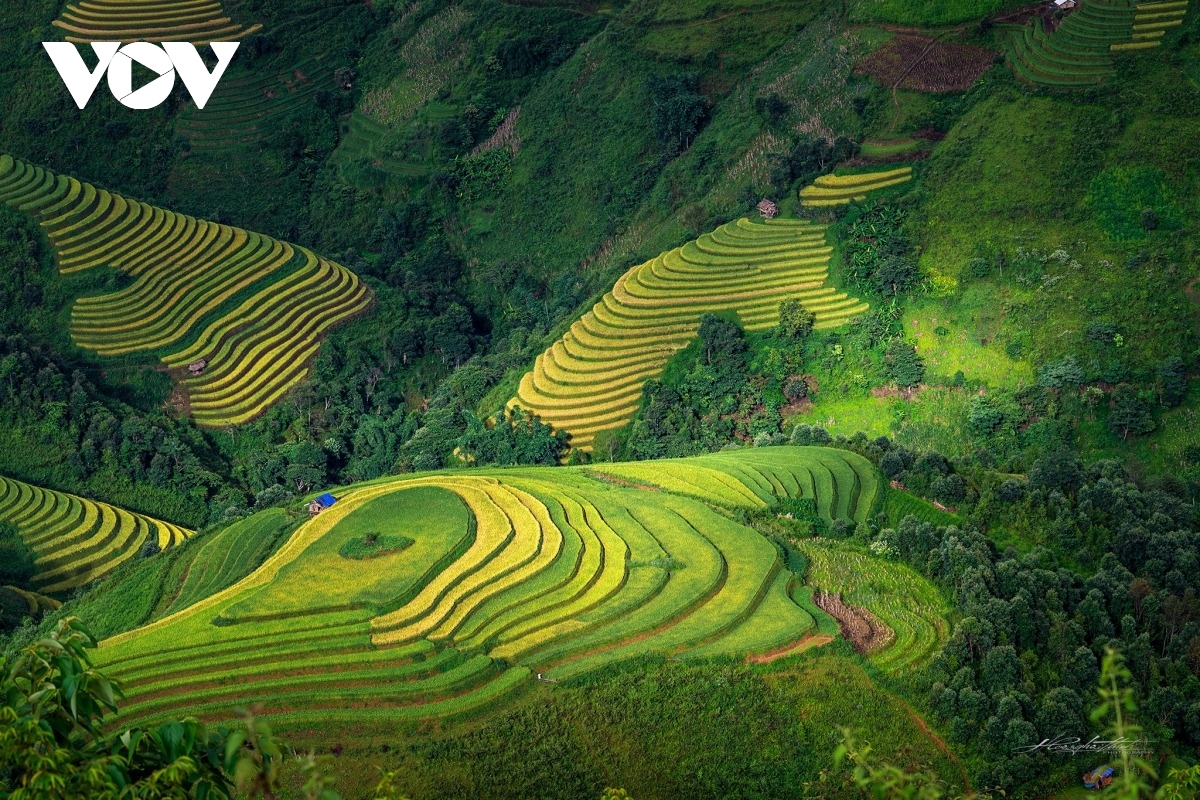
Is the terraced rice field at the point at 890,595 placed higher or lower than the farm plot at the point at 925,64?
lower

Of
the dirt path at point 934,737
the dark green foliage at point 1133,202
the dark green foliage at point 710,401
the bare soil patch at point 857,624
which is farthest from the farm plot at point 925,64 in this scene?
the dirt path at point 934,737

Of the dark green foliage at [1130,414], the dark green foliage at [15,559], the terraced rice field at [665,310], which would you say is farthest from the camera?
the terraced rice field at [665,310]

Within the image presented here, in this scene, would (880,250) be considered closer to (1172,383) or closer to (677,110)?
(1172,383)

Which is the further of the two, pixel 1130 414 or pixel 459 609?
pixel 1130 414

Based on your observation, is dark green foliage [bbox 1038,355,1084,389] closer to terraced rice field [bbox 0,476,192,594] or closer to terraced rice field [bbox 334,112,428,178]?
terraced rice field [bbox 0,476,192,594]

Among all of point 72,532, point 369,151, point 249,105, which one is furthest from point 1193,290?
point 249,105

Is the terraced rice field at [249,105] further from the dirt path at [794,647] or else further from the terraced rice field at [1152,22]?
the dirt path at [794,647]
